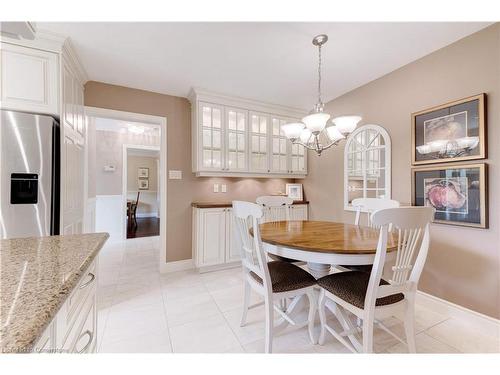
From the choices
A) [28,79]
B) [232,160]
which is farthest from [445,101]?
[28,79]

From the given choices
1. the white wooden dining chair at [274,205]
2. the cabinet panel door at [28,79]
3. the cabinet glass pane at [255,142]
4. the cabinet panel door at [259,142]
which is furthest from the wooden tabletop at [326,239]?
the cabinet panel door at [28,79]

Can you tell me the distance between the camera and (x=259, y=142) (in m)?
3.30

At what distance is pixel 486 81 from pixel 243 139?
8.24 feet

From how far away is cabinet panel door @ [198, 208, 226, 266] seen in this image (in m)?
2.88

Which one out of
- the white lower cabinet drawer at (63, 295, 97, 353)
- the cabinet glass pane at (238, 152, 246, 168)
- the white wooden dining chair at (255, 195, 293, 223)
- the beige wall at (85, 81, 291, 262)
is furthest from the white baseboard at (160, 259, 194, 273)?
the white lower cabinet drawer at (63, 295, 97, 353)

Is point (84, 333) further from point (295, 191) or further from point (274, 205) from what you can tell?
point (295, 191)

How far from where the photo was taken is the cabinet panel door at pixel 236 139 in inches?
120

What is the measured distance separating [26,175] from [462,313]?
3.78 meters

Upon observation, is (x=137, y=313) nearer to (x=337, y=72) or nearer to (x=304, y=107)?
(x=337, y=72)

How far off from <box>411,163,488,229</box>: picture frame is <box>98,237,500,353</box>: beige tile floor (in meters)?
0.90

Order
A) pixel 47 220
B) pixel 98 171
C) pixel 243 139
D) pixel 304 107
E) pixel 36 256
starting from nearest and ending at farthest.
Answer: pixel 36 256 → pixel 47 220 → pixel 243 139 → pixel 304 107 → pixel 98 171

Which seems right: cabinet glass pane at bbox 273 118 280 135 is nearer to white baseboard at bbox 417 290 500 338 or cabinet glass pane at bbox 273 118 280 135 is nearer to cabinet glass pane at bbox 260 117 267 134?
cabinet glass pane at bbox 260 117 267 134

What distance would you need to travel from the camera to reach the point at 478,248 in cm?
177

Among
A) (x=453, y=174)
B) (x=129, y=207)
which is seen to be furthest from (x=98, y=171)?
(x=453, y=174)
